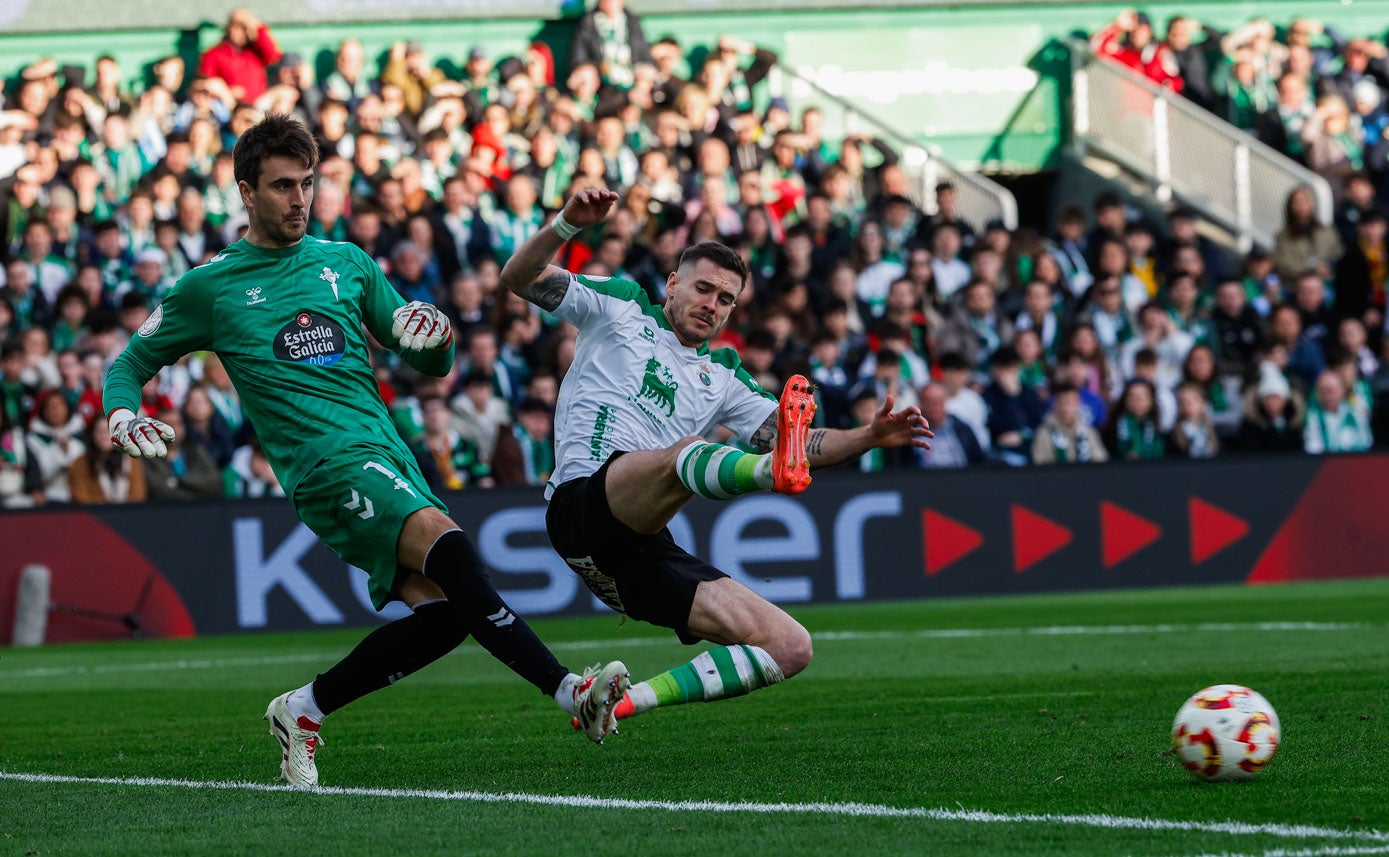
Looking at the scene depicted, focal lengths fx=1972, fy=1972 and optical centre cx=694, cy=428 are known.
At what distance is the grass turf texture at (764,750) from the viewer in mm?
5453

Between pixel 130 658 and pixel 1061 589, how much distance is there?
7282 millimetres

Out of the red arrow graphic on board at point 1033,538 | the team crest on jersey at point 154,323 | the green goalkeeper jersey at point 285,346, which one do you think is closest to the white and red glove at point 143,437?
the green goalkeeper jersey at point 285,346

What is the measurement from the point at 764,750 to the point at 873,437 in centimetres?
138

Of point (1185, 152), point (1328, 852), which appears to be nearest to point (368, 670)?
point (1328, 852)

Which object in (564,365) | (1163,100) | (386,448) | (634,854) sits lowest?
(634,854)

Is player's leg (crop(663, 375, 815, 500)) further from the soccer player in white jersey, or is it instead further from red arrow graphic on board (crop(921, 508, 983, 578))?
red arrow graphic on board (crop(921, 508, 983, 578))

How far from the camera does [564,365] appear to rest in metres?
16.2

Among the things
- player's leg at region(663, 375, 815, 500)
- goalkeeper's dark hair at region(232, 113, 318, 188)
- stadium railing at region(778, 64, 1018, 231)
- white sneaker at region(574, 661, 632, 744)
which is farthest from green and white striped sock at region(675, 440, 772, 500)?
stadium railing at region(778, 64, 1018, 231)

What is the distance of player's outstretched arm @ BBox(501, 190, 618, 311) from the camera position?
7016 mm

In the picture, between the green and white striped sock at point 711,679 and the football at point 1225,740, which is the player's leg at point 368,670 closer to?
the green and white striped sock at point 711,679

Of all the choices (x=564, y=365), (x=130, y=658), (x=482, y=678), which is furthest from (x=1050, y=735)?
(x=564, y=365)

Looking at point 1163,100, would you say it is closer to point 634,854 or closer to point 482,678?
point 482,678

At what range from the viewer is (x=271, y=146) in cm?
666

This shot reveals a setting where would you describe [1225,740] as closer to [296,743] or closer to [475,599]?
[475,599]
